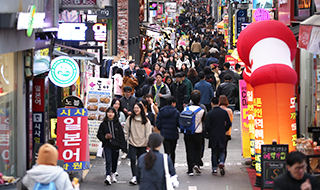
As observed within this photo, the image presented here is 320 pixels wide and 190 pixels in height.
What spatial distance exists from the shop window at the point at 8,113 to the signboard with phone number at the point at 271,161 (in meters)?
4.79

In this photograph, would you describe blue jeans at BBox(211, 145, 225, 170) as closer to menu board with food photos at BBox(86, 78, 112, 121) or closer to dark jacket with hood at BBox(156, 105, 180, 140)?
dark jacket with hood at BBox(156, 105, 180, 140)

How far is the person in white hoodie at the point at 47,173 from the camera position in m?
6.45

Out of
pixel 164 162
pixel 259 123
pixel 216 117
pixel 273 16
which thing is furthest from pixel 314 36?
pixel 273 16

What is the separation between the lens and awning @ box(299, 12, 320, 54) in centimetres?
921

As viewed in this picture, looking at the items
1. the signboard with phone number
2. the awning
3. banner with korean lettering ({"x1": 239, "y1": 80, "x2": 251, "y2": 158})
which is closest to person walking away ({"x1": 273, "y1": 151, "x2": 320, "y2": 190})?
the signboard with phone number

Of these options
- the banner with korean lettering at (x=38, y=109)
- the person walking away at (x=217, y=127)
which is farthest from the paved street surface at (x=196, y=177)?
the banner with korean lettering at (x=38, y=109)

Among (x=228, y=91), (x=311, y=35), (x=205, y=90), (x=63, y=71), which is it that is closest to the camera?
(x=311, y=35)

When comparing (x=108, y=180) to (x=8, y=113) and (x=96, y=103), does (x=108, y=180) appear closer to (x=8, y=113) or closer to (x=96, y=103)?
(x=8, y=113)

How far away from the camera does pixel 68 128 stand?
10938 mm

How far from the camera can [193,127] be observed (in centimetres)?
1117

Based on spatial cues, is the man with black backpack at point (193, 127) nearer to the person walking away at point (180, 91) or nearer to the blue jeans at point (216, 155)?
the blue jeans at point (216, 155)

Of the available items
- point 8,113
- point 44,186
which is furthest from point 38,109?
point 44,186

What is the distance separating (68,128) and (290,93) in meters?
4.64

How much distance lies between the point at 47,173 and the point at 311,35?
5.59 meters
